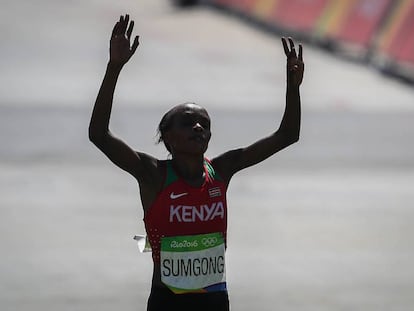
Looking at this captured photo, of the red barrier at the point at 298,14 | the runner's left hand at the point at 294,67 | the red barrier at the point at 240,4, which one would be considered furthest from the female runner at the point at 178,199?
the red barrier at the point at 240,4

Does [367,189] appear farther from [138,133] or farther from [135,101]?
[135,101]

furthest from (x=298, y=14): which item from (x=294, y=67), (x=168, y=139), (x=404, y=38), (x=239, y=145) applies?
(x=168, y=139)

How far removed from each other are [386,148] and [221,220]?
938 centimetres

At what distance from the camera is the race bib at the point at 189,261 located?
15.6 ft

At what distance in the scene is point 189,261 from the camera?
4750 mm

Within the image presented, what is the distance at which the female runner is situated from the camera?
466 centimetres

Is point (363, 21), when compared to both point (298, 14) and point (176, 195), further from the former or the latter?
point (176, 195)

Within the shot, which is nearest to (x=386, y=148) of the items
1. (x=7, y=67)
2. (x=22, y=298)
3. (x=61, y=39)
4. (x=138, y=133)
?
(x=138, y=133)

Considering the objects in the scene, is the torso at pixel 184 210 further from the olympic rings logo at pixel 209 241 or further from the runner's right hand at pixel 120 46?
the runner's right hand at pixel 120 46

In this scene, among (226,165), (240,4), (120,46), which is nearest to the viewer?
(120,46)

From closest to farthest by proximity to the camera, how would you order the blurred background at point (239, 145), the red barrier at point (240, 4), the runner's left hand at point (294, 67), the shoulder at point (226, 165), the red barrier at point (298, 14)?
the shoulder at point (226, 165) → the runner's left hand at point (294, 67) → the blurred background at point (239, 145) → the red barrier at point (298, 14) → the red barrier at point (240, 4)

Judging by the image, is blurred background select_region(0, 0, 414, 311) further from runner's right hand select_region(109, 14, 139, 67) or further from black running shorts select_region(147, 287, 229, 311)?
runner's right hand select_region(109, 14, 139, 67)

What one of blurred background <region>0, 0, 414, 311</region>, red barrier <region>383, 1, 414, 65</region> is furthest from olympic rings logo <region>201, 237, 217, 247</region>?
red barrier <region>383, 1, 414, 65</region>

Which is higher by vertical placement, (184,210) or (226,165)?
(226,165)
